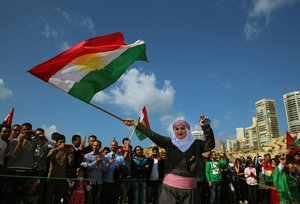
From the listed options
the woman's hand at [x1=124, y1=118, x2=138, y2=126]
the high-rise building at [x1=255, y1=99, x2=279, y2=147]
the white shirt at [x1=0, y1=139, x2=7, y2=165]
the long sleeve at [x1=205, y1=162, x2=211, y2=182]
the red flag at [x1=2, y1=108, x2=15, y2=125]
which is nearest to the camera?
the woman's hand at [x1=124, y1=118, x2=138, y2=126]

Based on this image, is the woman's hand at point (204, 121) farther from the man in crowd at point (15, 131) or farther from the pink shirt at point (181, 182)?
the man in crowd at point (15, 131)

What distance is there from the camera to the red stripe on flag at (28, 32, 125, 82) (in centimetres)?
575

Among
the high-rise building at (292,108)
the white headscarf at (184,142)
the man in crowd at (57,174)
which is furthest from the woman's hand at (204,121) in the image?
the high-rise building at (292,108)

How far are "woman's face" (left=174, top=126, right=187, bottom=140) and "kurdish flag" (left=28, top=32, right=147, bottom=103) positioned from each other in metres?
2.18

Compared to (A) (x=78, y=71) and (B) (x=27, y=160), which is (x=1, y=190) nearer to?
(B) (x=27, y=160)

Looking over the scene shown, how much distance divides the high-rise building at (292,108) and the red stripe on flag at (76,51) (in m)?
151

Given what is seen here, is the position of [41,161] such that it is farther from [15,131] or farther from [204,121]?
[204,121]

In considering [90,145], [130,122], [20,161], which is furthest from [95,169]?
[130,122]

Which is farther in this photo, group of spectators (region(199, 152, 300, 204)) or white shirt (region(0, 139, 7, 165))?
group of spectators (region(199, 152, 300, 204))

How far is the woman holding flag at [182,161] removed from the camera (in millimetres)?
4602

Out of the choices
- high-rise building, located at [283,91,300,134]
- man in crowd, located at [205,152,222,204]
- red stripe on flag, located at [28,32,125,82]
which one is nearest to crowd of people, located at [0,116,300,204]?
red stripe on flag, located at [28,32,125,82]

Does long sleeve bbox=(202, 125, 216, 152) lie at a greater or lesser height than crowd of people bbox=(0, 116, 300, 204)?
greater

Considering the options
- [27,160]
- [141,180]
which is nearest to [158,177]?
[141,180]

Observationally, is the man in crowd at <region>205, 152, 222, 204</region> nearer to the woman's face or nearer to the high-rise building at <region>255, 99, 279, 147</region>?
the woman's face
